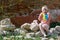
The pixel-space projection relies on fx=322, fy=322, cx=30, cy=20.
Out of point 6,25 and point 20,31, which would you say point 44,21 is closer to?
point 20,31

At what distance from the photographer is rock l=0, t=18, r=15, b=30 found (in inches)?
452

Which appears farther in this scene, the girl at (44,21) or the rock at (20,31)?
the rock at (20,31)

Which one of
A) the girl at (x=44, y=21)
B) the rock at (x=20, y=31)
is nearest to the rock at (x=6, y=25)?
the rock at (x=20, y=31)

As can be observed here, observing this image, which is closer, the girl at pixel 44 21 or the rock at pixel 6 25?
the girl at pixel 44 21

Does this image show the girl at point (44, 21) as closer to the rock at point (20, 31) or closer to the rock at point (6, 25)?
the rock at point (20, 31)

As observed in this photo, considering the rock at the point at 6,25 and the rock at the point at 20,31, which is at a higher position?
the rock at the point at 6,25

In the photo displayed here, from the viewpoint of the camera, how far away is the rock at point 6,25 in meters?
11.5

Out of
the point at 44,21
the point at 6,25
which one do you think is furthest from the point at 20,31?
the point at 44,21

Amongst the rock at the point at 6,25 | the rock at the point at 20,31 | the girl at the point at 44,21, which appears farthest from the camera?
the rock at the point at 6,25

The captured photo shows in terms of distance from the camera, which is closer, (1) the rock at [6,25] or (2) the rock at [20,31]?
(2) the rock at [20,31]

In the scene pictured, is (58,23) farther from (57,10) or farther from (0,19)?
(0,19)

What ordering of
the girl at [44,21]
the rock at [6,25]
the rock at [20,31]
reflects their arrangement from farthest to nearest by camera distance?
1. the rock at [6,25]
2. the rock at [20,31]
3. the girl at [44,21]

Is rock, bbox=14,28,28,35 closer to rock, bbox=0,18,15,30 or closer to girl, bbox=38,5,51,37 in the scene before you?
rock, bbox=0,18,15,30

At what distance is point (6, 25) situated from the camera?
1159cm
